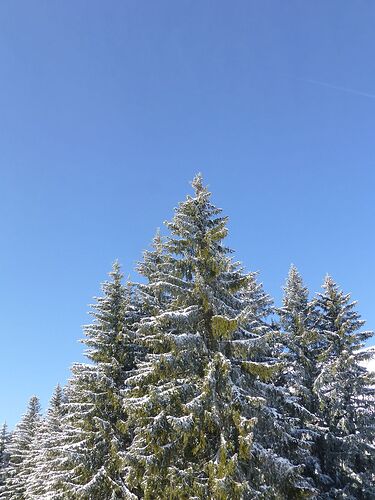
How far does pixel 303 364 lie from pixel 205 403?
37.6ft

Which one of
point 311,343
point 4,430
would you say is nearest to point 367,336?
point 311,343

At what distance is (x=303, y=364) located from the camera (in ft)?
75.3

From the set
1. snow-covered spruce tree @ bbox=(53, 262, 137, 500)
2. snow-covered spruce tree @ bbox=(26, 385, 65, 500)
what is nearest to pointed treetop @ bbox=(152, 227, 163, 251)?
snow-covered spruce tree @ bbox=(53, 262, 137, 500)

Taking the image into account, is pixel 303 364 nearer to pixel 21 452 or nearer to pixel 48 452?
pixel 48 452

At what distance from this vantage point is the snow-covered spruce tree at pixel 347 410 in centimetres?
1978

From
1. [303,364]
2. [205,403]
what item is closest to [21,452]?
[303,364]

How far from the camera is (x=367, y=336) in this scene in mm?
23156

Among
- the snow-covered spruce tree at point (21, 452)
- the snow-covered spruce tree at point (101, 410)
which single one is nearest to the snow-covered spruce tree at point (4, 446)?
the snow-covered spruce tree at point (21, 452)

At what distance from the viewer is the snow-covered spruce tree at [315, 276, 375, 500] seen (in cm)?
1978

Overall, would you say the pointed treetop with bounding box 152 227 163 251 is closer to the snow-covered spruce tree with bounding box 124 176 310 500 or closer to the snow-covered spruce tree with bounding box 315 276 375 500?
the snow-covered spruce tree with bounding box 124 176 310 500

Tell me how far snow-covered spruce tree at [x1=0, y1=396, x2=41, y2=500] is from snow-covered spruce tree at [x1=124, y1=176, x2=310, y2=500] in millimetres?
24351

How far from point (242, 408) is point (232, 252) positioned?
6.45 meters

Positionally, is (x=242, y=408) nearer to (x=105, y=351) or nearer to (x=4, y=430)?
(x=105, y=351)

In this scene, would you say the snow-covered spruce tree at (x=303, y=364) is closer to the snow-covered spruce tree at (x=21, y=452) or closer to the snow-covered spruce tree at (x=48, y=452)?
the snow-covered spruce tree at (x=48, y=452)
